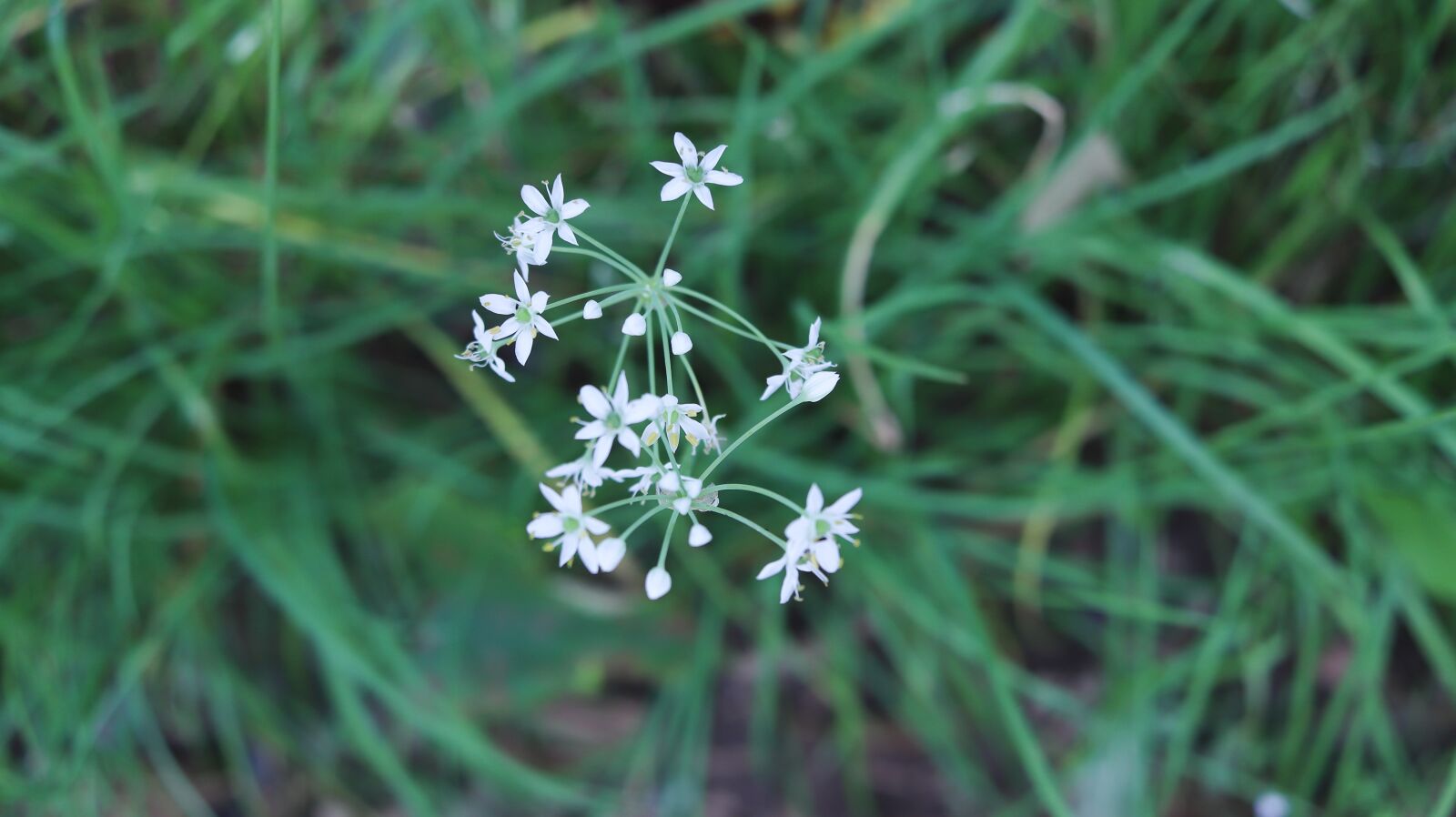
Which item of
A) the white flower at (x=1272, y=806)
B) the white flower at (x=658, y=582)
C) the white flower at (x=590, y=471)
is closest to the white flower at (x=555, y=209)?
the white flower at (x=590, y=471)

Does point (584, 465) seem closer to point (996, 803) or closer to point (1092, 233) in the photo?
point (1092, 233)

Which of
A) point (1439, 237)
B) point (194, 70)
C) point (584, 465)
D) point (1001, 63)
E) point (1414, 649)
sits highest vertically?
point (194, 70)

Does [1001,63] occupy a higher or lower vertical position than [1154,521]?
higher

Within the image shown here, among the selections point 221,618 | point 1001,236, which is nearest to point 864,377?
point 1001,236

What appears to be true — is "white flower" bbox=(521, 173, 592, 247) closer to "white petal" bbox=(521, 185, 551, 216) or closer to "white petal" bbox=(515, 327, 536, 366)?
"white petal" bbox=(521, 185, 551, 216)

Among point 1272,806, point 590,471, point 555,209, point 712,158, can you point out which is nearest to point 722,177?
point 712,158

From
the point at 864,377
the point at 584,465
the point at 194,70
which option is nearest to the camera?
the point at 584,465

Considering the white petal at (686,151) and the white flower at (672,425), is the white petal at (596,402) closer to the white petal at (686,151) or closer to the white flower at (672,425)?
the white flower at (672,425)
